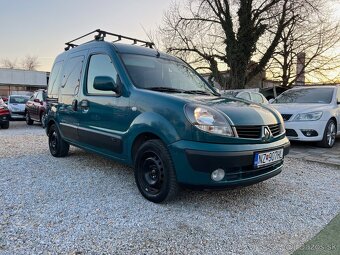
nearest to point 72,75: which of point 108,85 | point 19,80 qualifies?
point 108,85

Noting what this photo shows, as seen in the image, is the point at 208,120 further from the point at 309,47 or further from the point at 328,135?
the point at 309,47

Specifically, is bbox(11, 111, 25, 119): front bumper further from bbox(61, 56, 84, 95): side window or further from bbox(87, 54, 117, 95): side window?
bbox(87, 54, 117, 95): side window

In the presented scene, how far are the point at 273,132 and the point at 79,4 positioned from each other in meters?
8.64

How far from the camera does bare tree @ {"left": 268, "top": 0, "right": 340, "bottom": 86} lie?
20.1 meters

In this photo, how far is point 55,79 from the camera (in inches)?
224

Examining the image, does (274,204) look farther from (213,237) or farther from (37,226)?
(37,226)

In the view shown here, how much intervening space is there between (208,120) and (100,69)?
2.03 metres

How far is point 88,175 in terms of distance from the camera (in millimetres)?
4461

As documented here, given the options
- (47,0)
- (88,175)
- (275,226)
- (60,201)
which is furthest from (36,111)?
(275,226)

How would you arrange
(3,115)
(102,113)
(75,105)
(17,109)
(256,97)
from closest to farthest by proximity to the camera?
(102,113) < (75,105) < (256,97) < (3,115) < (17,109)

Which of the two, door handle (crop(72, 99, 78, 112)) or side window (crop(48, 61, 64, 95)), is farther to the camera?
side window (crop(48, 61, 64, 95))

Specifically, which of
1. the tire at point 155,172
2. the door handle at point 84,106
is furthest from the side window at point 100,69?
the tire at point 155,172

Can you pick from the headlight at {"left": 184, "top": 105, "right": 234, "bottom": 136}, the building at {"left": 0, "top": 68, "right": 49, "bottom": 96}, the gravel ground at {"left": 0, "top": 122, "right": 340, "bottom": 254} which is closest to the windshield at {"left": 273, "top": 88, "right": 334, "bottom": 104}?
the gravel ground at {"left": 0, "top": 122, "right": 340, "bottom": 254}

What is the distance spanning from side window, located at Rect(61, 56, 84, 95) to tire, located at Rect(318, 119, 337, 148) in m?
5.45
